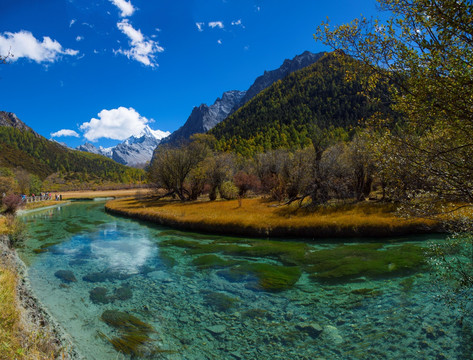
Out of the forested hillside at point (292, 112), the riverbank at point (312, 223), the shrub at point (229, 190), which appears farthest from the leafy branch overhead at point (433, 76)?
the forested hillside at point (292, 112)

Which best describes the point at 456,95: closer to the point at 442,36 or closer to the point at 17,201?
the point at 442,36

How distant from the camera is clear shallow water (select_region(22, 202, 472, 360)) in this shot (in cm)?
716

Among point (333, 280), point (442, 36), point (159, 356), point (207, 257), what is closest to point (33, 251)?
point (207, 257)

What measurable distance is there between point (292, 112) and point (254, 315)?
462ft

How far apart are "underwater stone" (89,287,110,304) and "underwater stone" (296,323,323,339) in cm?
823

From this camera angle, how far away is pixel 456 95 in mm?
4879

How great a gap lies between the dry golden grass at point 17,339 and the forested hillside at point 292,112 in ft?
327

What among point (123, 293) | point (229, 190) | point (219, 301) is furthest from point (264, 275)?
point (229, 190)

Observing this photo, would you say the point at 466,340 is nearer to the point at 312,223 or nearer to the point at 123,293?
the point at 123,293

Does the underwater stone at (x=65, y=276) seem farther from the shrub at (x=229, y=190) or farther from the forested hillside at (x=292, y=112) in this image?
the forested hillside at (x=292, y=112)

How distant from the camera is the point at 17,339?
19.1 ft

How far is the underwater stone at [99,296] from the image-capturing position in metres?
10.8

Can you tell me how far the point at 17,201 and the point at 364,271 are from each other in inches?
2009

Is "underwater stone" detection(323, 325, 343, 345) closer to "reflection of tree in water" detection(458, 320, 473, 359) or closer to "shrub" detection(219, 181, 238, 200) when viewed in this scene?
"reflection of tree in water" detection(458, 320, 473, 359)
